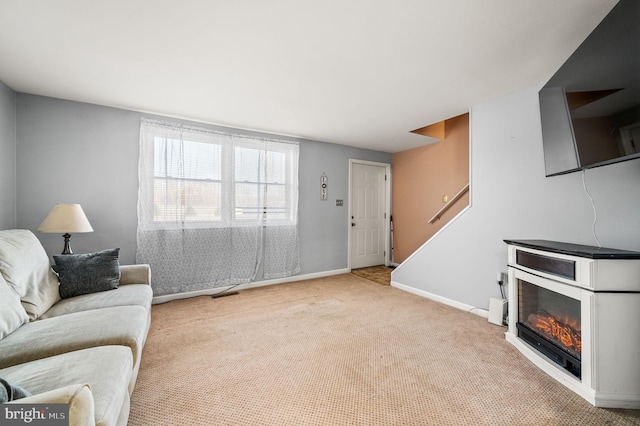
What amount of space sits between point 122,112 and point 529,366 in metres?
4.79

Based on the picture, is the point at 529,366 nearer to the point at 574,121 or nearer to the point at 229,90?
the point at 574,121

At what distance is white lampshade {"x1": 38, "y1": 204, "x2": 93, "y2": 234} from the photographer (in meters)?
2.40

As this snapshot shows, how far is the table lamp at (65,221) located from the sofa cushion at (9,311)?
36.7 inches

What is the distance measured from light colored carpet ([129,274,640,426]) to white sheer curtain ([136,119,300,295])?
0.71 meters

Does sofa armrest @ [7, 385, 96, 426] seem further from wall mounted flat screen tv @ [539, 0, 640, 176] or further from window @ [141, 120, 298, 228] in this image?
window @ [141, 120, 298, 228]

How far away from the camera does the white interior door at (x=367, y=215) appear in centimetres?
511

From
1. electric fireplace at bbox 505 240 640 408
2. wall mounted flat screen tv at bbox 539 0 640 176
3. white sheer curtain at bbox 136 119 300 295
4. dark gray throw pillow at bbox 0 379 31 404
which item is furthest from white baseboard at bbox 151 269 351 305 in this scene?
wall mounted flat screen tv at bbox 539 0 640 176

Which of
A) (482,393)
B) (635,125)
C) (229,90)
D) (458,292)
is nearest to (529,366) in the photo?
→ (482,393)

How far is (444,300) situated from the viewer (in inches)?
129

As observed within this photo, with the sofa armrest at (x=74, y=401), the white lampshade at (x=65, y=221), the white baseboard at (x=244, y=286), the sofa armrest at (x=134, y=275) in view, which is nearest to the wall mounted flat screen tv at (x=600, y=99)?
the sofa armrest at (x=74, y=401)

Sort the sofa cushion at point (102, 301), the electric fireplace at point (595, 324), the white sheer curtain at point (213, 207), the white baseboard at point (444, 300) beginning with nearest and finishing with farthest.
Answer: the electric fireplace at point (595, 324) → the sofa cushion at point (102, 301) → the white baseboard at point (444, 300) → the white sheer curtain at point (213, 207)

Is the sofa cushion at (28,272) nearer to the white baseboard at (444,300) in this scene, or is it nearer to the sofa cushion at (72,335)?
the sofa cushion at (72,335)

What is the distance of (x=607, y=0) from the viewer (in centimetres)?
149

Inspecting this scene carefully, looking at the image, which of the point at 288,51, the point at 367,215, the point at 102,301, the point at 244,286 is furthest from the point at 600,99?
the point at 244,286
